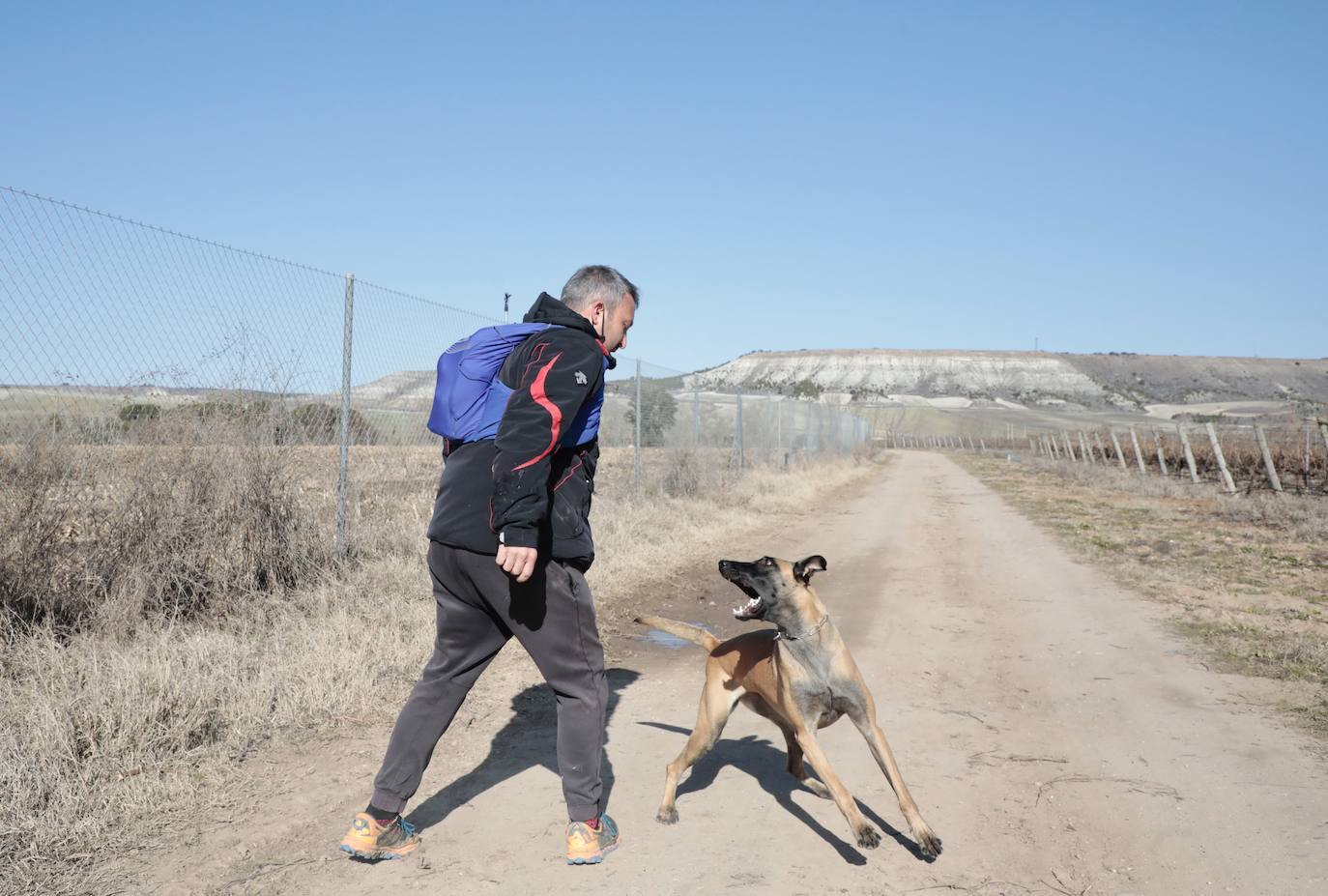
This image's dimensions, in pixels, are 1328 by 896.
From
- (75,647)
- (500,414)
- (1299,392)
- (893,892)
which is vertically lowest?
(893,892)

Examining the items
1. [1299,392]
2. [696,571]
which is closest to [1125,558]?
[696,571]

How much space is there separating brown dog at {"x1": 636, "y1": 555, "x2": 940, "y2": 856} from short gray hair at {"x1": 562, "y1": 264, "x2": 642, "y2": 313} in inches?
43.3

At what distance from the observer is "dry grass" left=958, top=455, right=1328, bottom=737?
238 inches

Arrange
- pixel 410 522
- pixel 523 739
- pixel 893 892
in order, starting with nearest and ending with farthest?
pixel 893 892 < pixel 523 739 < pixel 410 522

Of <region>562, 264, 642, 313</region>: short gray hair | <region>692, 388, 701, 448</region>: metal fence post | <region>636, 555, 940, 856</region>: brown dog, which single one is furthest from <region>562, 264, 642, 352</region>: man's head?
<region>692, 388, 701, 448</region>: metal fence post

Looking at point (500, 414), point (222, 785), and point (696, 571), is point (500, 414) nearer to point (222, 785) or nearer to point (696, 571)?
point (222, 785)

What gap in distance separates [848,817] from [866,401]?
12426 cm

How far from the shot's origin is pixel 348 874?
3068mm

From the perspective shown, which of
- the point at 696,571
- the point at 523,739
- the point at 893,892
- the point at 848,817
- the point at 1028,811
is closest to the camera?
the point at 893,892

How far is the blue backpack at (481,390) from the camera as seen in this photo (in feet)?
10.3

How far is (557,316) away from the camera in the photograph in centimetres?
317

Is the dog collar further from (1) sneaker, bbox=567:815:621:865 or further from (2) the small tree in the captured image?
(2) the small tree

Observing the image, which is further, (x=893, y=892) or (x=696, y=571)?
(x=696, y=571)

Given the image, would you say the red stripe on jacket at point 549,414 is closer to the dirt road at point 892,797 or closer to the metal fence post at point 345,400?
the dirt road at point 892,797
